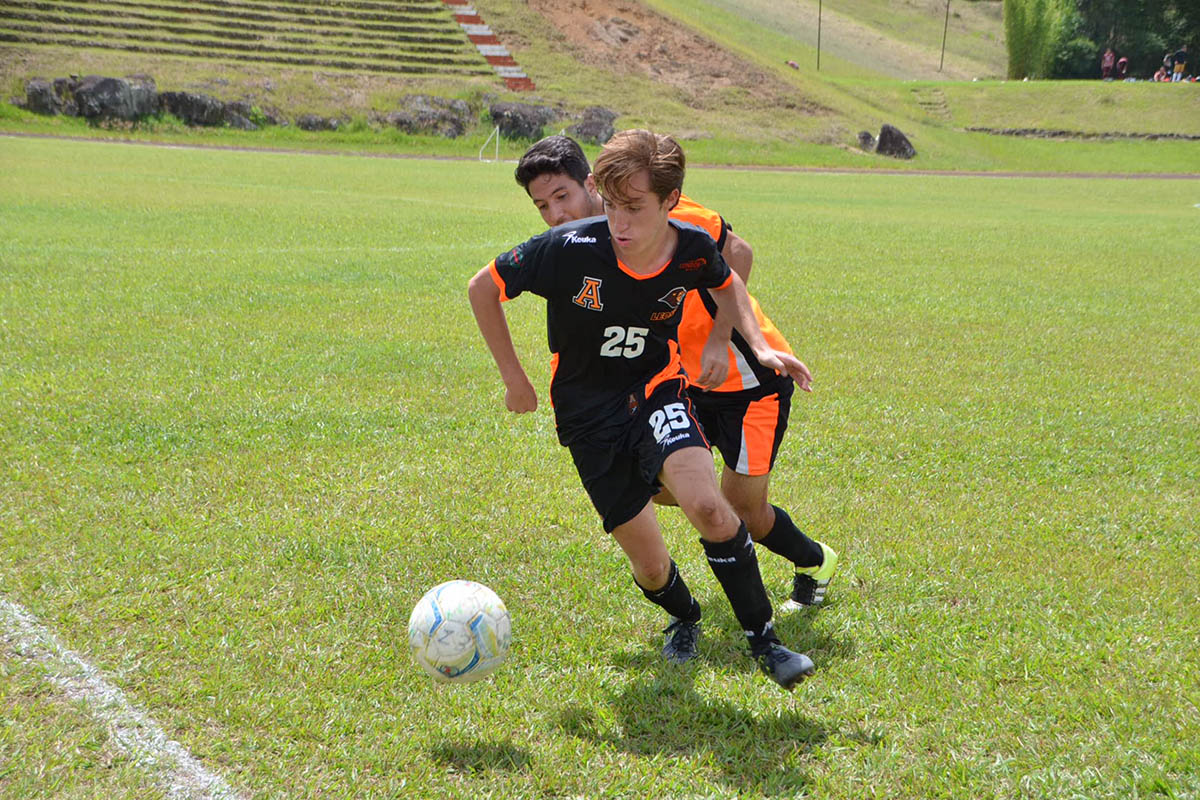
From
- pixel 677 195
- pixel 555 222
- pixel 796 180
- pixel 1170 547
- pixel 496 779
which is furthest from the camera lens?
pixel 796 180

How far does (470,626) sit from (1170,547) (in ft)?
11.5

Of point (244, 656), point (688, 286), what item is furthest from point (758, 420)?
point (244, 656)

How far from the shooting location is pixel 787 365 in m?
3.77

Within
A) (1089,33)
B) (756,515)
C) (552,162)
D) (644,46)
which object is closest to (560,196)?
(552,162)

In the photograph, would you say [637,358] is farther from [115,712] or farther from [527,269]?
[115,712]

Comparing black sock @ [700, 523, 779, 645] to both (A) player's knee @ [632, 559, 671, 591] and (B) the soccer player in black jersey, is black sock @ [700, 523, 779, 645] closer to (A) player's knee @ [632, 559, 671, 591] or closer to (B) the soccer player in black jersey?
(B) the soccer player in black jersey

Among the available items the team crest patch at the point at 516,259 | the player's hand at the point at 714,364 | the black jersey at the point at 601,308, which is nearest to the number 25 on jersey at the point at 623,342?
the black jersey at the point at 601,308

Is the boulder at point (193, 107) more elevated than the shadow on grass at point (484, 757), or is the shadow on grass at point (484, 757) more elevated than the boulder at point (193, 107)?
the shadow on grass at point (484, 757)

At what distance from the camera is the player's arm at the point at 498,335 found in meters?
3.49

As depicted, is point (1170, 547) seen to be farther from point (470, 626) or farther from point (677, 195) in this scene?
point (470, 626)

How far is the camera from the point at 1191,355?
9172 millimetres

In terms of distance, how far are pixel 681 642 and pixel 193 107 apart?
145 ft

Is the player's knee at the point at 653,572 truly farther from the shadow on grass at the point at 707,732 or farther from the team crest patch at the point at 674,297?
the team crest patch at the point at 674,297

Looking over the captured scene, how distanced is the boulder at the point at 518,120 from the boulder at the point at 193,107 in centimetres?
1197
